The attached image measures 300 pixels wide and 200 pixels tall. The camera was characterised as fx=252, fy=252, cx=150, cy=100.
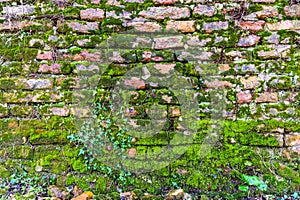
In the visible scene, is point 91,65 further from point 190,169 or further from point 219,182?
point 219,182

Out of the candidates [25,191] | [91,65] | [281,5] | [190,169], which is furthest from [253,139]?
[25,191]

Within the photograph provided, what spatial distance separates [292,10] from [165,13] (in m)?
1.06

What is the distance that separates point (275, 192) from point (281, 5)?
5.08ft

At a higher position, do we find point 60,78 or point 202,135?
point 60,78

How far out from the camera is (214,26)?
7.00 feet

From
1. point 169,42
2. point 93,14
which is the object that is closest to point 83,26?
point 93,14

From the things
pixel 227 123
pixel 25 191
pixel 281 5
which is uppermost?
pixel 281 5

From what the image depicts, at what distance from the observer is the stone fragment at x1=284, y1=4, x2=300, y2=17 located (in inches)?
82.8

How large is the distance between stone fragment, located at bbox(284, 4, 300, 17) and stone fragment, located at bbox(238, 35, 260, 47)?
0.32 m

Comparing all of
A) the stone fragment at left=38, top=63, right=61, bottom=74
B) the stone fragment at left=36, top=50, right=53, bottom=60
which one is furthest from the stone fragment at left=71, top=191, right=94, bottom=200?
the stone fragment at left=36, top=50, right=53, bottom=60

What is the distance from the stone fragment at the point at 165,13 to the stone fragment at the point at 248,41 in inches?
19.8

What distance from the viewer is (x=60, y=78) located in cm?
217

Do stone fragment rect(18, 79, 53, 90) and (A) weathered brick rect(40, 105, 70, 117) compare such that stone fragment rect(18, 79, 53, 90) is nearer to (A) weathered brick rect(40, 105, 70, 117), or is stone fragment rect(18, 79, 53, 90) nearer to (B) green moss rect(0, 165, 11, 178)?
(A) weathered brick rect(40, 105, 70, 117)

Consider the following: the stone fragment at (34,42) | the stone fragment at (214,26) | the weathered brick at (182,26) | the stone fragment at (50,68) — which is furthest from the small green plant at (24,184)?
the stone fragment at (214,26)
